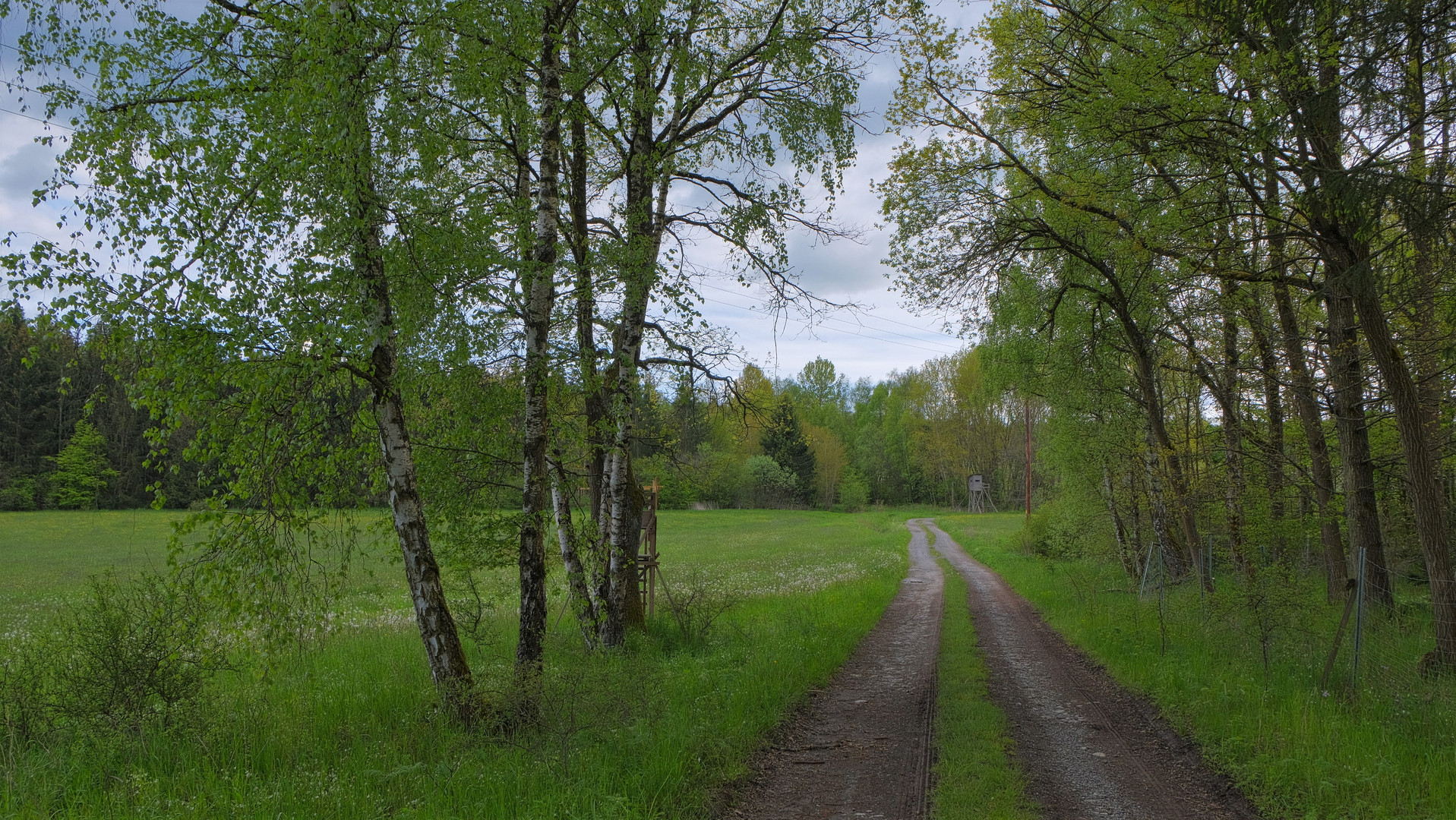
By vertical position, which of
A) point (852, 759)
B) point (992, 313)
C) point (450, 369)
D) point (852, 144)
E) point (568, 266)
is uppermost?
point (852, 144)

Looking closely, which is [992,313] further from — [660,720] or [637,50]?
[660,720]

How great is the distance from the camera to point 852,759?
23.4ft

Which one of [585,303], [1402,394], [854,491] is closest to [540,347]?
[585,303]

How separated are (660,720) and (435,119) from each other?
20.5 feet

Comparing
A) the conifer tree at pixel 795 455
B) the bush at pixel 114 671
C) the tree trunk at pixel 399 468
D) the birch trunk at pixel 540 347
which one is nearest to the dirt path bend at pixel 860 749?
the birch trunk at pixel 540 347

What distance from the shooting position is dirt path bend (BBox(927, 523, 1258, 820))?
19.5 feet

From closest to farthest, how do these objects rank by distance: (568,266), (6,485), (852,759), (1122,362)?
(852,759)
(568,266)
(1122,362)
(6,485)

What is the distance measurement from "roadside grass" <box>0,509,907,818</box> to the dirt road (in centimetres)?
46

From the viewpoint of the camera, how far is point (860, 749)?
744 cm

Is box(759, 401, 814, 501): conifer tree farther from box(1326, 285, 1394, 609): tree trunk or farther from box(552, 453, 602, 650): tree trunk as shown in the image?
box(552, 453, 602, 650): tree trunk

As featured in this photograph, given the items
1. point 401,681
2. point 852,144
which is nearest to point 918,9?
point 852,144

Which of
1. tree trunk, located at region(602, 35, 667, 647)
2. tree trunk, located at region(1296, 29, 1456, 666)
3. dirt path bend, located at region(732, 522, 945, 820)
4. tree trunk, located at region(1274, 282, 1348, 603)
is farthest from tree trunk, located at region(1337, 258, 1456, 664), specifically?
tree trunk, located at region(602, 35, 667, 647)

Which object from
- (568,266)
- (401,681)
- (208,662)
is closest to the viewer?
(208,662)

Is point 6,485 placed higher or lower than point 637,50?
lower
